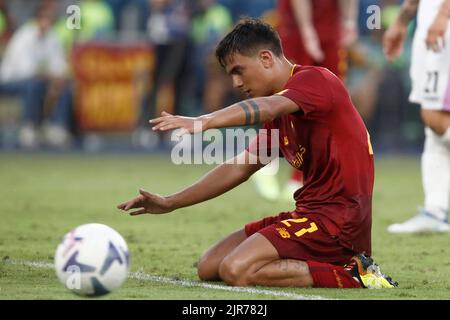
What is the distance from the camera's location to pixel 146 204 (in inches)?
243

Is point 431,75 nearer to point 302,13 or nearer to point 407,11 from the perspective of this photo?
point 407,11

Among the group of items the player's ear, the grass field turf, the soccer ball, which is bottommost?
the grass field turf

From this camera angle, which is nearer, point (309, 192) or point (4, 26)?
point (309, 192)

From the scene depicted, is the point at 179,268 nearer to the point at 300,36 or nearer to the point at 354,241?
the point at 354,241

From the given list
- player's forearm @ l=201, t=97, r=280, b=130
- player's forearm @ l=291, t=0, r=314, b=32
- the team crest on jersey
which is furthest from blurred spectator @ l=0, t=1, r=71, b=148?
player's forearm @ l=201, t=97, r=280, b=130

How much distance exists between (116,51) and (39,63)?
1541mm

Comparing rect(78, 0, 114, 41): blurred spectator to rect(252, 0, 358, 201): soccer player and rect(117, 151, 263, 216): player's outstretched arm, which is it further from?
rect(117, 151, 263, 216): player's outstretched arm

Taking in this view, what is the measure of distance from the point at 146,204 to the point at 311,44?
4.54 metres

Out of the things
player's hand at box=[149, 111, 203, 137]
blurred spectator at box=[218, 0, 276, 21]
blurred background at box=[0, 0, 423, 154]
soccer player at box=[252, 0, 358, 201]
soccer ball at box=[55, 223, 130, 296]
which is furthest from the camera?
blurred spectator at box=[218, 0, 276, 21]

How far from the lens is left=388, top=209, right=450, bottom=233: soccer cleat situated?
28.3ft

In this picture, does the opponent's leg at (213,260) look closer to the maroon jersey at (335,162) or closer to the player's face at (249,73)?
the maroon jersey at (335,162)

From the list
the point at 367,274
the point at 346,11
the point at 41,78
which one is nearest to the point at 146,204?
the point at 367,274

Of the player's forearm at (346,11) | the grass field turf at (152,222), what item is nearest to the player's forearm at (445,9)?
the grass field turf at (152,222)

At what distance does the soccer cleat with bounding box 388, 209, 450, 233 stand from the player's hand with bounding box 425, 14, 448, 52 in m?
1.37
